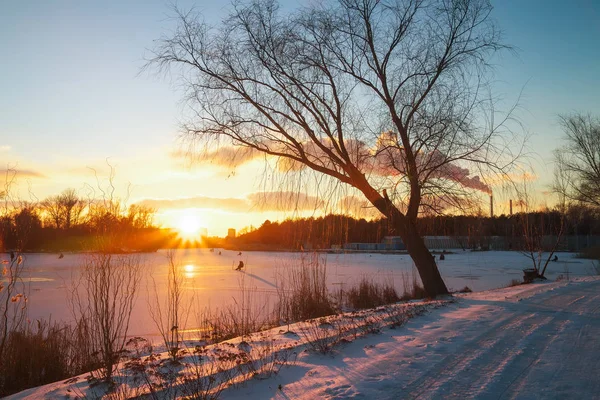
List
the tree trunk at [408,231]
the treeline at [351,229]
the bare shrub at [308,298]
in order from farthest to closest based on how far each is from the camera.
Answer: the tree trunk at [408,231] < the bare shrub at [308,298] < the treeline at [351,229]

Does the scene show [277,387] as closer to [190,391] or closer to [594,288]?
[190,391]

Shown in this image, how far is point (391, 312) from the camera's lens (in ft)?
25.8

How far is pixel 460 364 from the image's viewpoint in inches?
172

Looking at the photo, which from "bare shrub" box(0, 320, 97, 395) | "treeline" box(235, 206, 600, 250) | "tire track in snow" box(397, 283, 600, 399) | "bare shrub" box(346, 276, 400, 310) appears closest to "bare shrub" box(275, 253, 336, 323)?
"treeline" box(235, 206, 600, 250)

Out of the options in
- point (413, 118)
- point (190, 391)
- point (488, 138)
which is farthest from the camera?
point (413, 118)

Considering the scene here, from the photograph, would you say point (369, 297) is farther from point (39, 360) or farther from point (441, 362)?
point (39, 360)

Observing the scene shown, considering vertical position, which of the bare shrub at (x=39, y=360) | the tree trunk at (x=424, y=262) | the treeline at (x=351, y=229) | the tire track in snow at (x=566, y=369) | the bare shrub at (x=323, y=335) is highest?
the treeline at (x=351, y=229)

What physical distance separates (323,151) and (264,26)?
2875mm

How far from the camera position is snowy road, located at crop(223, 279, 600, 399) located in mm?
3711

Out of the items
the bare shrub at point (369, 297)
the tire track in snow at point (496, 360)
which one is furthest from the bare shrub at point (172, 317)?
the bare shrub at point (369, 297)

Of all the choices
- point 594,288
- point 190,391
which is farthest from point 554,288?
point 190,391

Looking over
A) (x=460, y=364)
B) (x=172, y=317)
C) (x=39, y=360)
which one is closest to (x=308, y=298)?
(x=172, y=317)

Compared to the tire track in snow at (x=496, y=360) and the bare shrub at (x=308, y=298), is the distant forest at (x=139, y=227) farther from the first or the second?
the tire track in snow at (x=496, y=360)

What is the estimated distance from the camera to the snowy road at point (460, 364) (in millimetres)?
3711
